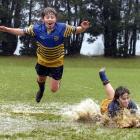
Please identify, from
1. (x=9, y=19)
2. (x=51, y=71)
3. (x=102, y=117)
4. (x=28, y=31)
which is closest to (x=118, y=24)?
(x=9, y=19)

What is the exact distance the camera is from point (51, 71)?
36.6 ft

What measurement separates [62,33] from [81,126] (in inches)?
78.9

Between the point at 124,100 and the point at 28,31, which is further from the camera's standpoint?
the point at 28,31

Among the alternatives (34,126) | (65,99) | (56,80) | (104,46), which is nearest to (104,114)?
(34,126)

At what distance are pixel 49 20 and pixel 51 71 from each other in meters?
1.64

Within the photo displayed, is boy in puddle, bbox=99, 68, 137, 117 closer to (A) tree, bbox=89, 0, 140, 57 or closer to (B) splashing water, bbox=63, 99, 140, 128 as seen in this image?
(B) splashing water, bbox=63, 99, 140, 128

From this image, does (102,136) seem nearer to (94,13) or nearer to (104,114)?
(104,114)

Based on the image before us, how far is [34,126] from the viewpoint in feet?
29.3

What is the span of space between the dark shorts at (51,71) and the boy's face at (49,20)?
4.25ft

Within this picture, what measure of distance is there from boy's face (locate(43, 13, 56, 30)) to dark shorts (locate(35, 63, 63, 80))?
1294 mm

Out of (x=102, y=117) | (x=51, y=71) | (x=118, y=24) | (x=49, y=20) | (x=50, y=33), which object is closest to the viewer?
(x=102, y=117)

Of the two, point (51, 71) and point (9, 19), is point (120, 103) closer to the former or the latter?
point (51, 71)

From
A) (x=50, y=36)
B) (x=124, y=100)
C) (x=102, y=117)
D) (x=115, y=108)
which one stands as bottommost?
(x=102, y=117)

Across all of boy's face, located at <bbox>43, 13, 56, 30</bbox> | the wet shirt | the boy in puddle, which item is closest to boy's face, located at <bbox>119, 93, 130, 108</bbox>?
the boy in puddle
